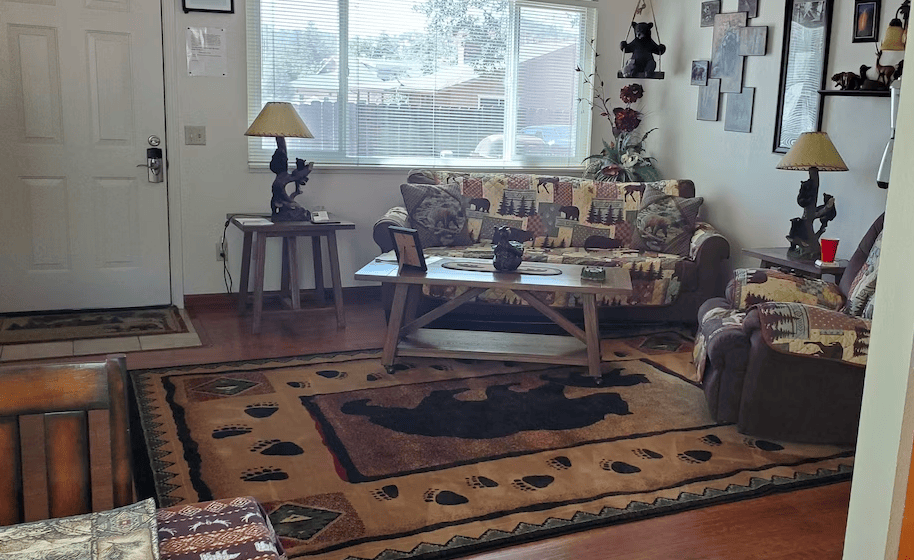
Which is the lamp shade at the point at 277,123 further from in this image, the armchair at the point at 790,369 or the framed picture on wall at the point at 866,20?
the framed picture on wall at the point at 866,20

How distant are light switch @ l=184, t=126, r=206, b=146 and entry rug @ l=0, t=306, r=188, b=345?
999 millimetres

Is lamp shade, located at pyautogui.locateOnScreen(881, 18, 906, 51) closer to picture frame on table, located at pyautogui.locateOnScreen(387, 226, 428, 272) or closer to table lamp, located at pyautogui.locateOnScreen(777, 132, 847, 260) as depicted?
table lamp, located at pyautogui.locateOnScreen(777, 132, 847, 260)

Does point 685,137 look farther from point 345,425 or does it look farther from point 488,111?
point 345,425

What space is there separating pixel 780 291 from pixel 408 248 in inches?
64.4

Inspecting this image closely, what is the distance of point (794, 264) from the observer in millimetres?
4047

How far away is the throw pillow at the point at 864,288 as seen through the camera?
3.31m

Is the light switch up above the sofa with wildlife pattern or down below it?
above

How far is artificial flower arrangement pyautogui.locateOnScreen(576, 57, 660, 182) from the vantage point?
559cm

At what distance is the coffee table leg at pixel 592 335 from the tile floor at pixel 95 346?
77.7 inches

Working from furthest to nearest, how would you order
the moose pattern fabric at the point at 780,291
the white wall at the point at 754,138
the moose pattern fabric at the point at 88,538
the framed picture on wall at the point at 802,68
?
the framed picture on wall at the point at 802,68 < the white wall at the point at 754,138 < the moose pattern fabric at the point at 780,291 < the moose pattern fabric at the point at 88,538

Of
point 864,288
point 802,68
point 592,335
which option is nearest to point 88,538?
point 592,335

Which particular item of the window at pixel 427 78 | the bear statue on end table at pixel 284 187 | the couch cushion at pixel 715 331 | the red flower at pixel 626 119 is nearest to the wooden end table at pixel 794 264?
the couch cushion at pixel 715 331

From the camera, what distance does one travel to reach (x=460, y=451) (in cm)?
296

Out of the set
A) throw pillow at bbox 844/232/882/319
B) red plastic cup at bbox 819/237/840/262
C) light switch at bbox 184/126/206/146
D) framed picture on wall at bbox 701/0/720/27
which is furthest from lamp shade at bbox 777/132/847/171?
light switch at bbox 184/126/206/146
